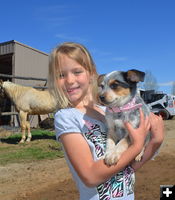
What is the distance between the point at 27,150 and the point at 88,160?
7128mm

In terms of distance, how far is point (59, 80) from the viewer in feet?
7.29

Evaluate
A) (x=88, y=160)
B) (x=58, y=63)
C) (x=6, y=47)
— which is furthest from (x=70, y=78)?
(x=6, y=47)

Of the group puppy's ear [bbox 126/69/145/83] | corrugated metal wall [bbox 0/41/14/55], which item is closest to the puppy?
puppy's ear [bbox 126/69/145/83]

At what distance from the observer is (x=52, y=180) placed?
5.82 meters

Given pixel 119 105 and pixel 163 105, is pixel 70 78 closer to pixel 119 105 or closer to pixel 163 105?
pixel 119 105

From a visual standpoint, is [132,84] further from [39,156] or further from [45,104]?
[45,104]

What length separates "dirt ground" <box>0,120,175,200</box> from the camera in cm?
505

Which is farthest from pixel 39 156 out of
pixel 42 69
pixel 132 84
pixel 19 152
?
pixel 42 69

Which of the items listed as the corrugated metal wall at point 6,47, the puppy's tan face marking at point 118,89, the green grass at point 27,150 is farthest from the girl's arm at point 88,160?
the corrugated metal wall at point 6,47

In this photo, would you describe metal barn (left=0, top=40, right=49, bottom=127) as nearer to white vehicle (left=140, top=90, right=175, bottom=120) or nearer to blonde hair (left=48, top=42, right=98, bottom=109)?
white vehicle (left=140, top=90, right=175, bottom=120)

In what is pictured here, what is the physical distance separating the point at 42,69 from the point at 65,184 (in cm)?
1194

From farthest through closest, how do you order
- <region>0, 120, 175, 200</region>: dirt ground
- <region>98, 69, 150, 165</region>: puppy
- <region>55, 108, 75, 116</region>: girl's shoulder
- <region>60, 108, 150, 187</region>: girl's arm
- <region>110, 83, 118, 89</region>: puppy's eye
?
<region>0, 120, 175, 200</region>: dirt ground < <region>110, 83, 118, 89</region>: puppy's eye < <region>98, 69, 150, 165</region>: puppy < <region>55, 108, 75, 116</region>: girl's shoulder < <region>60, 108, 150, 187</region>: girl's arm

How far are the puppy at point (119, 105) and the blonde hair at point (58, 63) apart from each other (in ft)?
1.36

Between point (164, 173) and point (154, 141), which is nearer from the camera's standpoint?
point (154, 141)
